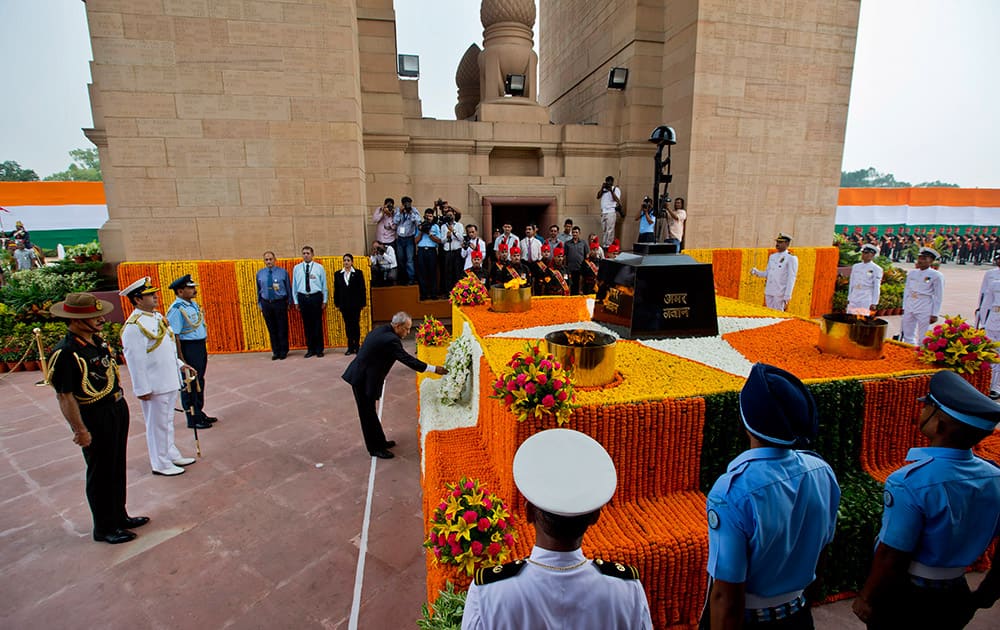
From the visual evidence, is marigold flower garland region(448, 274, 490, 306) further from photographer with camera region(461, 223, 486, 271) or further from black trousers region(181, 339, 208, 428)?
photographer with camera region(461, 223, 486, 271)

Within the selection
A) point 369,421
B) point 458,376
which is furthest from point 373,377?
point 458,376

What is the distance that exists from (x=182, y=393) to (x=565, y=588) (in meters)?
5.66

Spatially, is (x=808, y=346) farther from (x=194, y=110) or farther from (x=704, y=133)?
(x=194, y=110)

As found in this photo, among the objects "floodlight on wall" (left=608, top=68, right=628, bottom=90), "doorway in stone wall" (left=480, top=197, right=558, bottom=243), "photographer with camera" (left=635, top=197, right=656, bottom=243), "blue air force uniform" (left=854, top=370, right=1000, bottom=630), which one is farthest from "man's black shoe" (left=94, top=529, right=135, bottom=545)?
"floodlight on wall" (left=608, top=68, right=628, bottom=90)

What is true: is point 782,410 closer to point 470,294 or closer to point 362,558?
point 362,558

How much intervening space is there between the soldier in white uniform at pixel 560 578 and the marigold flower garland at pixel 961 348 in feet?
11.6

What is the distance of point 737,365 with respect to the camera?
3660 mm

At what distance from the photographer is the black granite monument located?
457 centimetres

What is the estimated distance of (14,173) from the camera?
48.0 metres

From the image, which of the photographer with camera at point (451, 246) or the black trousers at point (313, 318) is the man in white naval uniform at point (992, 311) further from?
the black trousers at point (313, 318)

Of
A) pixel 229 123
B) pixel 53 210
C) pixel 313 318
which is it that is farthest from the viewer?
pixel 53 210

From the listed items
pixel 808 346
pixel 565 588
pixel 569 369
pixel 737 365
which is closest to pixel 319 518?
pixel 569 369

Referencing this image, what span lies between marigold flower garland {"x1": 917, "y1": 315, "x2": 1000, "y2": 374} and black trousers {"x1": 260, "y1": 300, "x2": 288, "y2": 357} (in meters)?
8.44

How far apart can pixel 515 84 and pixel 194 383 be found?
33.2 ft
